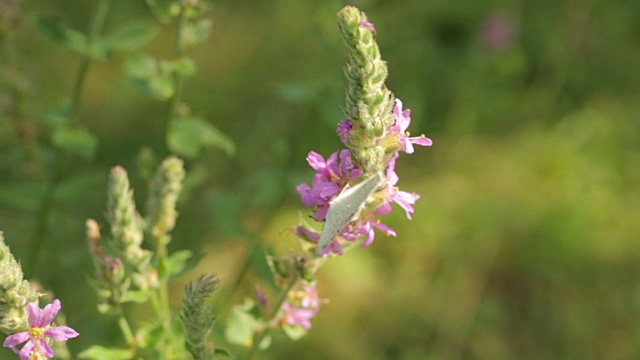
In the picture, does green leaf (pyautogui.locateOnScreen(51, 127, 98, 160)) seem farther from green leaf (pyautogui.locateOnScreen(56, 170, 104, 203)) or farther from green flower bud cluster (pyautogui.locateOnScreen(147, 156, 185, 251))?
green flower bud cluster (pyautogui.locateOnScreen(147, 156, 185, 251))

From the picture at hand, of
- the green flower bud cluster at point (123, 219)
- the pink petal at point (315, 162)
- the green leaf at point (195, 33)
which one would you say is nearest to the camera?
the pink petal at point (315, 162)

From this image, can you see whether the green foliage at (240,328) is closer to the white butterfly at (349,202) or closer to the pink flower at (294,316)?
the pink flower at (294,316)

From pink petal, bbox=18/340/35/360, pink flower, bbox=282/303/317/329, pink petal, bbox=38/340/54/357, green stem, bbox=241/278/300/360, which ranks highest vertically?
pink flower, bbox=282/303/317/329

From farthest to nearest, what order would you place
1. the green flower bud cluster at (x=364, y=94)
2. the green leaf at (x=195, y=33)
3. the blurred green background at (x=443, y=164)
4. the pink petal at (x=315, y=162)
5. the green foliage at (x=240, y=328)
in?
the blurred green background at (x=443, y=164)
the green leaf at (x=195, y=33)
the green foliage at (x=240, y=328)
the pink petal at (x=315, y=162)
the green flower bud cluster at (x=364, y=94)

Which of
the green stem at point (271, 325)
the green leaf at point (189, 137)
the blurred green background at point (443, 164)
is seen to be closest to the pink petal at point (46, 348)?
the green stem at point (271, 325)

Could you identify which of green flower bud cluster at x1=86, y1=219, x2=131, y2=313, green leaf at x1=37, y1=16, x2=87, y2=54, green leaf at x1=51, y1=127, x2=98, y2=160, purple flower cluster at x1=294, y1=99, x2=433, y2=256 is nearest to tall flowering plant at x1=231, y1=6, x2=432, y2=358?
purple flower cluster at x1=294, y1=99, x2=433, y2=256

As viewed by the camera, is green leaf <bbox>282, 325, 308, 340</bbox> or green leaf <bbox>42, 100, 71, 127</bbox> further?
green leaf <bbox>42, 100, 71, 127</bbox>

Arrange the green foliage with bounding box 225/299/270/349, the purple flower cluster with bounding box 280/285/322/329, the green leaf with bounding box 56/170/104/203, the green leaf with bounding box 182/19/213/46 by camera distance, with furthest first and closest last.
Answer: the green leaf with bounding box 56/170/104/203
the green leaf with bounding box 182/19/213/46
the green foliage with bounding box 225/299/270/349
the purple flower cluster with bounding box 280/285/322/329
